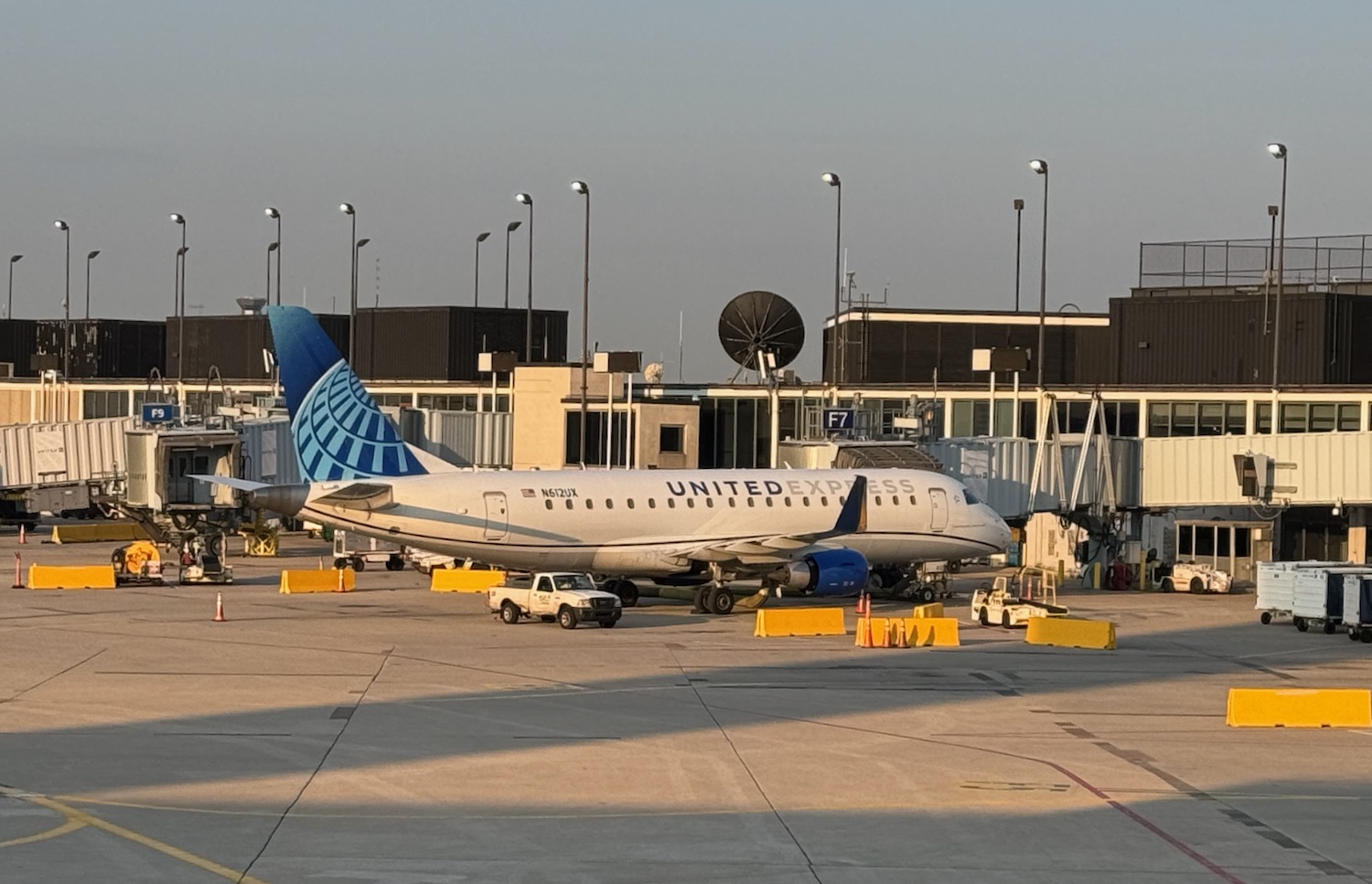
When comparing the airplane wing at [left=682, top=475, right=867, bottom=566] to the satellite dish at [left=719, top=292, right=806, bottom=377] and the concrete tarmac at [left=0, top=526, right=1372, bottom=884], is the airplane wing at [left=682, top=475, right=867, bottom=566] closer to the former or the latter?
the concrete tarmac at [left=0, top=526, right=1372, bottom=884]

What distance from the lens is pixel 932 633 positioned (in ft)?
165

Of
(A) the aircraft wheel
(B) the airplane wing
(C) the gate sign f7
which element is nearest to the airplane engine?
(B) the airplane wing

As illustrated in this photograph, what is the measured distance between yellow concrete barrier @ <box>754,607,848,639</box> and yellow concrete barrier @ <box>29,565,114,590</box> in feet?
81.7

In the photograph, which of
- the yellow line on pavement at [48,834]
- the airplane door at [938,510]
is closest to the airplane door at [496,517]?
the airplane door at [938,510]

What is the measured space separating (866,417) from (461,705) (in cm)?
4423

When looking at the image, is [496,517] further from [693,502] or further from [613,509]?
[693,502]

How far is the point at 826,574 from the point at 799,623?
18.3 ft

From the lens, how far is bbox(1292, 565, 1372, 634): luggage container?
55375 mm

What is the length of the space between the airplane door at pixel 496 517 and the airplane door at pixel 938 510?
1585cm

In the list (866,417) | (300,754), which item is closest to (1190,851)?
(300,754)

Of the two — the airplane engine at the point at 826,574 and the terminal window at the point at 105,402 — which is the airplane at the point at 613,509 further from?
the terminal window at the point at 105,402

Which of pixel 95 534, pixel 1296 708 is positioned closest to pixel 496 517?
pixel 1296 708

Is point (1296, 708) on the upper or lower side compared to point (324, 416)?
lower

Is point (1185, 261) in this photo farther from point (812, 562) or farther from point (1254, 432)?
point (812, 562)
